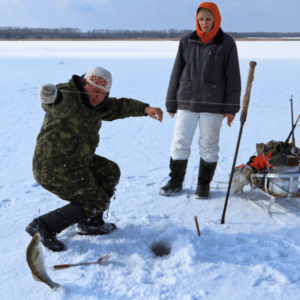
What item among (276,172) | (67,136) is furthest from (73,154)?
(276,172)

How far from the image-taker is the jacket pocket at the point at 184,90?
291cm

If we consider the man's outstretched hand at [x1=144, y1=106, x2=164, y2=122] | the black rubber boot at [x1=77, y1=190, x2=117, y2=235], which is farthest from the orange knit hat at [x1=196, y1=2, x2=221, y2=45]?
the black rubber boot at [x1=77, y1=190, x2=117, y2=235]

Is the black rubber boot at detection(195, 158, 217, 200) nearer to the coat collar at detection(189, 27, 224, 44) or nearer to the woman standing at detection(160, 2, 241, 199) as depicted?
the woman standing at detection(160, 2, 241, 199)

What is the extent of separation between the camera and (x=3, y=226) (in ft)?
8.20

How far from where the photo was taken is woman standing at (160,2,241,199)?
2.76 meters

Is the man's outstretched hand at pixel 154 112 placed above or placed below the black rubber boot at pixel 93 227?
above

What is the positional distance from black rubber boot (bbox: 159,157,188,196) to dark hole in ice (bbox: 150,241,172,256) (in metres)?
0.86

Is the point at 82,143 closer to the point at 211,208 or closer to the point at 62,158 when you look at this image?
the point at 62,158

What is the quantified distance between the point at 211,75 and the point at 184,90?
0.31 metres

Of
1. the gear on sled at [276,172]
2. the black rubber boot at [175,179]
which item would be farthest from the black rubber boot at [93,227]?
the gear on sled at [276,172]

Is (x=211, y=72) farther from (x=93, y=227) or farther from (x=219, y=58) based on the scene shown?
(x=93, y=227)

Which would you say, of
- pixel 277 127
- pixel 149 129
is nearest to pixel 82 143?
pixel 149 129

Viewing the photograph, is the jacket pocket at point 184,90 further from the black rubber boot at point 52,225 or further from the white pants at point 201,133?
the black rubber boot at point 52,225

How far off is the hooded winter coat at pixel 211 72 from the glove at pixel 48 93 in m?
1.54
